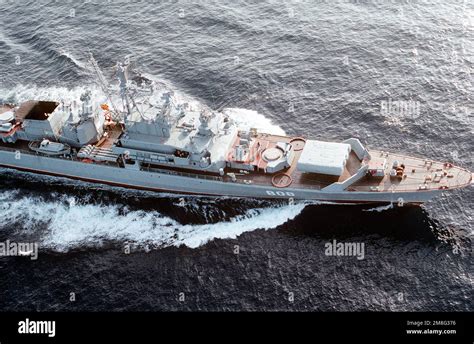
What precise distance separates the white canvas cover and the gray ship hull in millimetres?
2474

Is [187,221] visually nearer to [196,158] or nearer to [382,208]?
[196,158]

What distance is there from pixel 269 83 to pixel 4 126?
121 ft

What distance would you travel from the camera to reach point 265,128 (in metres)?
67.1

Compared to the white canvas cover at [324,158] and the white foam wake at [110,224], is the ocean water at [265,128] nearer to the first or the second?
the white foam wake at [110,224]

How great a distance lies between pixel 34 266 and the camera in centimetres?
5159

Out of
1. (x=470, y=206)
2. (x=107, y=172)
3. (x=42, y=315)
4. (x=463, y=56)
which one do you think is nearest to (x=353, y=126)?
(x=470, y=206)

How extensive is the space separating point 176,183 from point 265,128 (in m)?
15.2

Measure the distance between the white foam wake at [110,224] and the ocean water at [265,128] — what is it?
0.19 metres

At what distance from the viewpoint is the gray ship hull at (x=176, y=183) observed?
55281 millimetres

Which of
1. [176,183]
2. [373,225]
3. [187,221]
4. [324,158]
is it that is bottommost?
[187,221]

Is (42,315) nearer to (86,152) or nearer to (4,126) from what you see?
(86,152)

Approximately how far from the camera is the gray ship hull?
181 feet

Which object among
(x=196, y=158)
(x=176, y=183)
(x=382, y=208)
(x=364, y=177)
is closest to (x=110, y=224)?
(x=176, y=183)

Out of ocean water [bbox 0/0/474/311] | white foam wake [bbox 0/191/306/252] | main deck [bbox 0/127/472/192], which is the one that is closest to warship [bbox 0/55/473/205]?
main deck [bbox 0/127/472/192]
